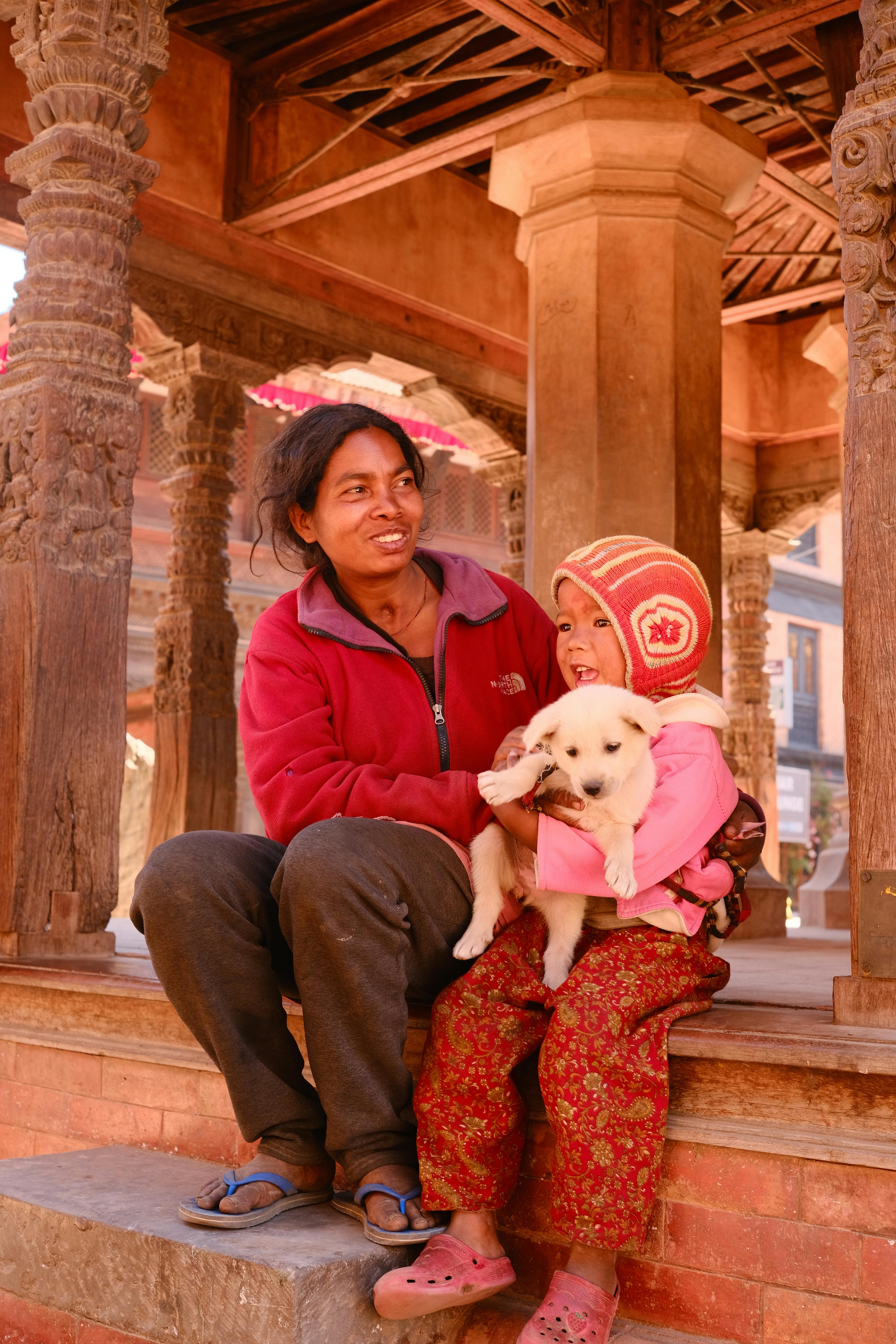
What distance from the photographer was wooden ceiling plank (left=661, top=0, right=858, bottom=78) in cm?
581

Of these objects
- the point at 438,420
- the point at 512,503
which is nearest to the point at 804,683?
the point at 512,503

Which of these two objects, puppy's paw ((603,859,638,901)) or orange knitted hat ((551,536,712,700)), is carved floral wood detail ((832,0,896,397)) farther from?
puppy's paw ((603,859,638,901))

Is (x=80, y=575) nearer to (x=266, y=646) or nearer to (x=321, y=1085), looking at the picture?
(x=266, y=646)

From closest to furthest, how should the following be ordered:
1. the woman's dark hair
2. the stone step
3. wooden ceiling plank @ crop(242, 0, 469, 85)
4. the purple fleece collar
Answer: the stone step < the purple fleece collar < the woman's dark hair < wooden ceiling plank @ crop(242, 0, 469, 85)

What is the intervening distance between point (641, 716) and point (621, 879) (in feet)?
1.02

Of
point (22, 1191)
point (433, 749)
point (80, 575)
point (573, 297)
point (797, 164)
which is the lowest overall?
point (22, 1191)

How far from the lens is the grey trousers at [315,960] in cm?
252

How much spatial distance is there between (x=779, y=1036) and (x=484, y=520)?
1669cm

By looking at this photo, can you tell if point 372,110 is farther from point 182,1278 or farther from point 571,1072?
point 182,1278

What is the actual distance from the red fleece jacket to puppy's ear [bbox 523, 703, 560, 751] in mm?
267

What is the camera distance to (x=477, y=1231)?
248cm

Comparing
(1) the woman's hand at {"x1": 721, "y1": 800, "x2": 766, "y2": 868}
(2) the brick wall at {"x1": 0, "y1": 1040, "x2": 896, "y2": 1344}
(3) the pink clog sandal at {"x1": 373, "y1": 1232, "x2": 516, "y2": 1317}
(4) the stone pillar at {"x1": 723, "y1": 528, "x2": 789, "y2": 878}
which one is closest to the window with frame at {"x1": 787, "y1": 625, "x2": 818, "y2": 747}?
(4) the stone pillar at {"x1": 723, "y1": 528, "x2": 789, "y2": 878}

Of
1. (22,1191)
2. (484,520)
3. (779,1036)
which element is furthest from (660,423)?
(484,520)

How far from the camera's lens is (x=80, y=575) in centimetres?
433
